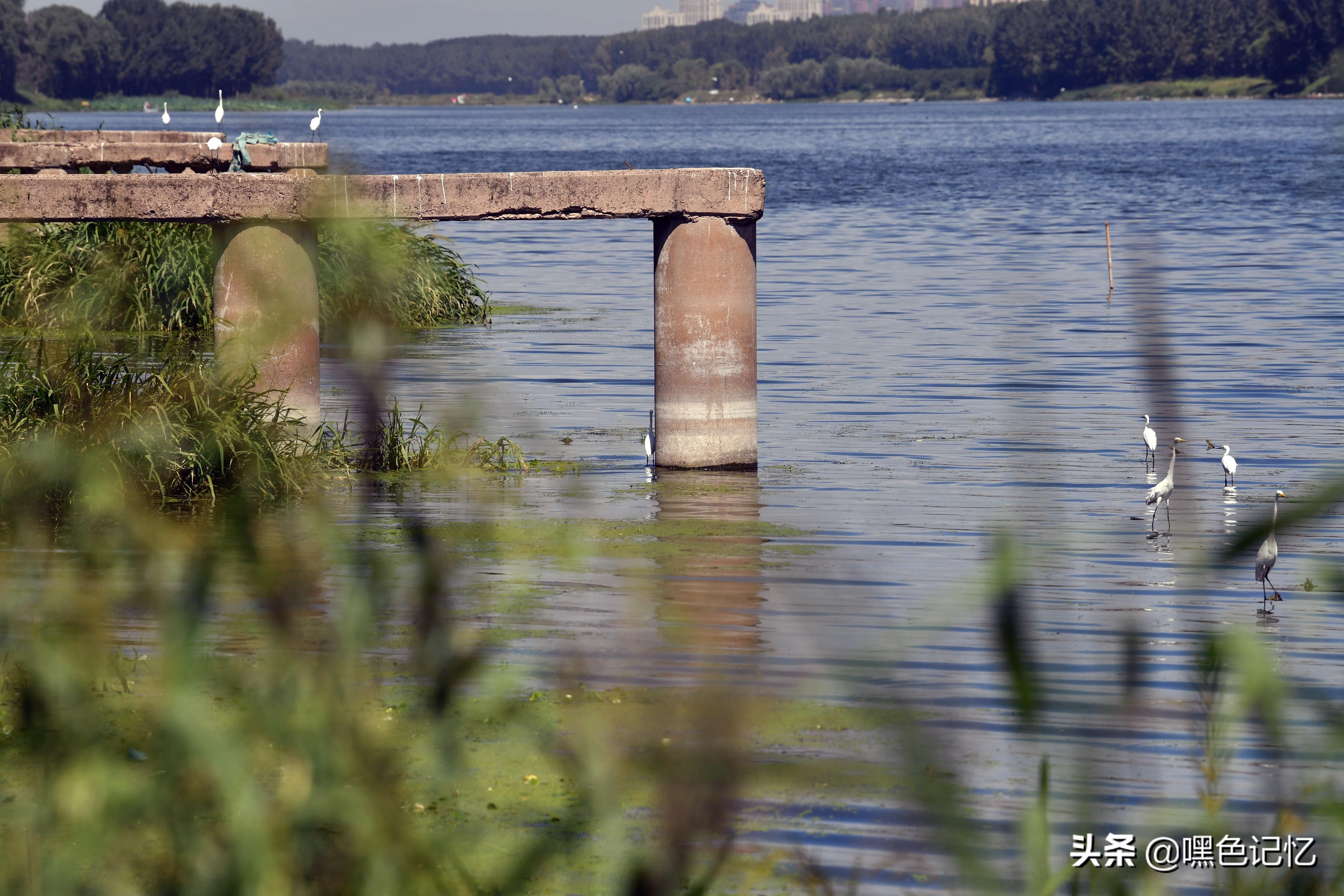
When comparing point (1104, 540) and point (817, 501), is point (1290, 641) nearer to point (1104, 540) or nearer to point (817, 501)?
point (1104, 540)

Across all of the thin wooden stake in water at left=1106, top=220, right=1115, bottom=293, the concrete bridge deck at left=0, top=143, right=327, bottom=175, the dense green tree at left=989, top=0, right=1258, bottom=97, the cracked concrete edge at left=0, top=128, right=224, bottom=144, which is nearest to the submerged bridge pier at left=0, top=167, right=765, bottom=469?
the dense green tree at left=989, top=0, right=1258, bottom=97

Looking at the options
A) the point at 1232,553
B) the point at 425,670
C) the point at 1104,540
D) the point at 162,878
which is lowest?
the point at 1104,540

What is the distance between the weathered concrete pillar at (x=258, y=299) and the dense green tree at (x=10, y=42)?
108611 millimetres

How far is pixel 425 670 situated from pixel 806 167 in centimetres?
7133

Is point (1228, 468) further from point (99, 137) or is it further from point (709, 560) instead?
point (99, 137)

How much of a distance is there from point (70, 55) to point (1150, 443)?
477ft

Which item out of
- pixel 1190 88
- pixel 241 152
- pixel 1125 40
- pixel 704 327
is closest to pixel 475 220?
pixel 704 327

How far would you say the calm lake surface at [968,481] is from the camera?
4.71 m

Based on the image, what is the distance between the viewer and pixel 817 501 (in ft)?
32.4

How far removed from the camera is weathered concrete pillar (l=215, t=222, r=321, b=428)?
9695mm

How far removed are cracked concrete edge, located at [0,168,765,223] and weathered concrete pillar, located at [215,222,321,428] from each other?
13cm

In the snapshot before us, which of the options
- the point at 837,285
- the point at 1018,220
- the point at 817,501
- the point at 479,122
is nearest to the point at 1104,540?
the point at 817,501

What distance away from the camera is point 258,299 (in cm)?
946

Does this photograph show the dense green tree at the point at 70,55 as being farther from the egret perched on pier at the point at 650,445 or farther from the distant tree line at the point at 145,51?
the egret perched on pier at the point at 650,445
